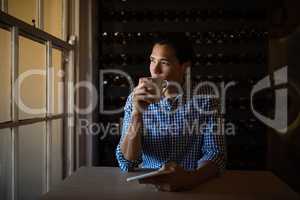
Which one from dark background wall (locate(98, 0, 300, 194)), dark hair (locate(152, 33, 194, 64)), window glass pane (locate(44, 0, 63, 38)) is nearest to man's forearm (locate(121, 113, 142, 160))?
dark hair (locate(152, 33, 194, 64))

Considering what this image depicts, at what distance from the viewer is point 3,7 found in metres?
1.18

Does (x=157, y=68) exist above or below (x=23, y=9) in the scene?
below

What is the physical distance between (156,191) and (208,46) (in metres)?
1.55

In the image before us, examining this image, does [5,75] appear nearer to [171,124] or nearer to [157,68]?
[157,68]

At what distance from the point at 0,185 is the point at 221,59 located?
1.68 meters

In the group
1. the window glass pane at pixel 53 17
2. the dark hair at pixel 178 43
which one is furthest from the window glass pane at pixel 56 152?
the dark hair at pixel 178 43

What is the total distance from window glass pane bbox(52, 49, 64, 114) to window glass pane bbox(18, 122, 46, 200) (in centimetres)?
25

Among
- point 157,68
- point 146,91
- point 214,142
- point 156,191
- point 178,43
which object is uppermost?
Answer: point 178,43

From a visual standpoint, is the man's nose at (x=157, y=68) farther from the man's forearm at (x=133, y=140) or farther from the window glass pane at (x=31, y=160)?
the window glass pane at (x=31, y=160)

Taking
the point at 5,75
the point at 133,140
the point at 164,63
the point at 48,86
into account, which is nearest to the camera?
the point at 5,75

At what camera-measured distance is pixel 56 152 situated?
1901 millimetres

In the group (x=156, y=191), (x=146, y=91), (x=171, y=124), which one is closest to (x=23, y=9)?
(x=146, y=91)

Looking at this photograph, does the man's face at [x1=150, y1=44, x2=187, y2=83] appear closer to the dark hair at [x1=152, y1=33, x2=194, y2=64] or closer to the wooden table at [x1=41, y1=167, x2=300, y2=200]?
the dark hair at [x1=152, y1=33, x2=194, y2=64]

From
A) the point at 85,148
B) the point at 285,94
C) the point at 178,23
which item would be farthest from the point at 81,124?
the point at 285,94
